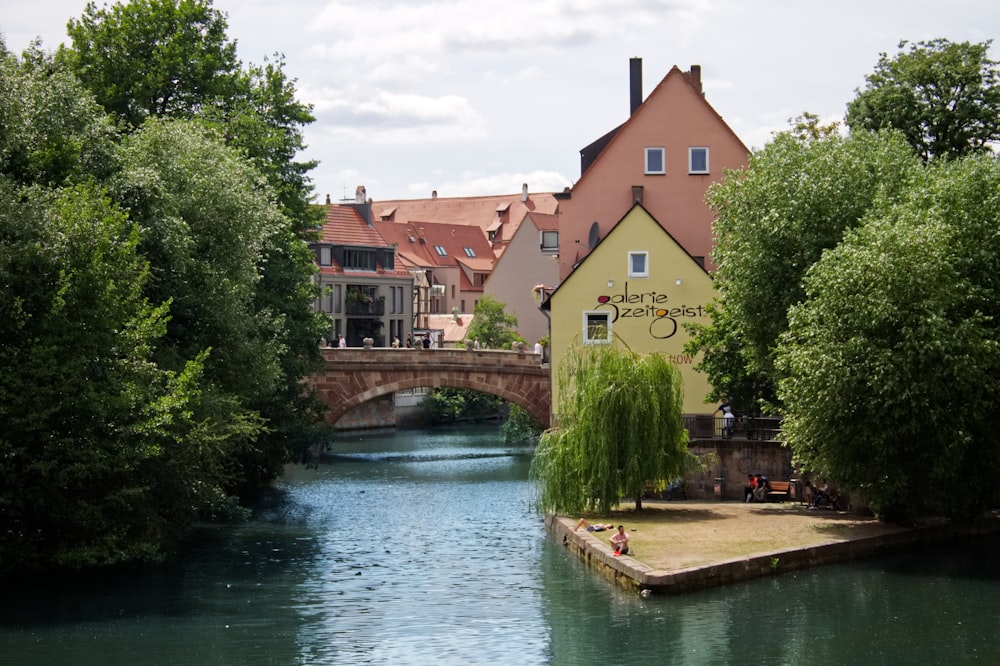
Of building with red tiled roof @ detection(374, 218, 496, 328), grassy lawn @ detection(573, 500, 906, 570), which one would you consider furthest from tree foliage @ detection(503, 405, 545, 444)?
building with red tiled roof @ detection(374, 218, 496, 328)

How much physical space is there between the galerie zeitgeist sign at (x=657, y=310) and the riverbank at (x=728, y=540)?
6813 millimetres

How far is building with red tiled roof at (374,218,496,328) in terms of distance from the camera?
360 feet

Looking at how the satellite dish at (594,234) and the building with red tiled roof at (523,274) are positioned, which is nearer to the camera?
the satellite dish at (594,234)

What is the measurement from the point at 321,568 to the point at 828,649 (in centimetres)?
1093

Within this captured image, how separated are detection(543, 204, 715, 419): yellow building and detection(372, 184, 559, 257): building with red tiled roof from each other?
78963mm

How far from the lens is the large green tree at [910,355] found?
27.3 meters

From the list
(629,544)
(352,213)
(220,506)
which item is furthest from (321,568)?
(352,213)

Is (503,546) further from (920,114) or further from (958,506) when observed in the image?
(920,114)

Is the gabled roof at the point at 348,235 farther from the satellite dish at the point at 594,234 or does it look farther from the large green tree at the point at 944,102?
the large green tree at the point at 944,102

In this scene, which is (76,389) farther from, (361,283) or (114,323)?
(361,283)

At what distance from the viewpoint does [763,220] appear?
104 ft

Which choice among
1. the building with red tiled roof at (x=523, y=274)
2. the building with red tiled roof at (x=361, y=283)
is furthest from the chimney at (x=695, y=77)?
the building with red tiled roof at (x=523, y=274)

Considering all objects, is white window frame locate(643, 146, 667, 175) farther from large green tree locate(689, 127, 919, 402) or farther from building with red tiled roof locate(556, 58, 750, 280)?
large green tree locate(689, 127, 919, 402)

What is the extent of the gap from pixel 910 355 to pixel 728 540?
4698 mm
